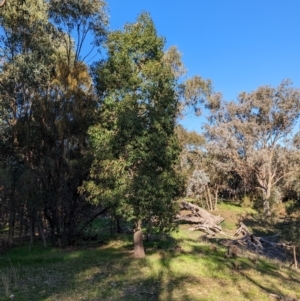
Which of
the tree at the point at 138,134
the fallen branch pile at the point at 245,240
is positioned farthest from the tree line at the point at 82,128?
the fallen branch pile at the point at 245,240

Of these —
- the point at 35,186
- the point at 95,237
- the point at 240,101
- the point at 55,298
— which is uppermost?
the point at 240,101

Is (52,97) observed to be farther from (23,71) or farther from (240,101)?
(240,101)

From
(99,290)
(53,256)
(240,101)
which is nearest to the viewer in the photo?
(99,290)

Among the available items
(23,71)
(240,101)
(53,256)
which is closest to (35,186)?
(53,256)

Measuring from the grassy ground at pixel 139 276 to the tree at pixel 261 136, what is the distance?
20.8m

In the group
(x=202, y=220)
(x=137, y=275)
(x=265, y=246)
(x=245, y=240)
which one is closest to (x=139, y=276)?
(x=137, y=275)

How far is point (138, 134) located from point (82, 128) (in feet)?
15.0

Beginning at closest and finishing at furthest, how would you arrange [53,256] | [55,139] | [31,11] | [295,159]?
[53,256] → [31,11] → [55,139] → [295,159]

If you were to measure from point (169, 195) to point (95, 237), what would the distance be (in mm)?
6913

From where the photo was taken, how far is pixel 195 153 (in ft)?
118

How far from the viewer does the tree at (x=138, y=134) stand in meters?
11.5

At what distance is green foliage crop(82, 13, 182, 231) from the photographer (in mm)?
11547

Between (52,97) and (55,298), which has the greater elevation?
(52,97)

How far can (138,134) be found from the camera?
11719mm
